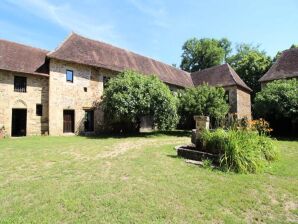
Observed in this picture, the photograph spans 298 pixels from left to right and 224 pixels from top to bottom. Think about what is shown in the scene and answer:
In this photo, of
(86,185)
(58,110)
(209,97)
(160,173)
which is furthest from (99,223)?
(209,97)

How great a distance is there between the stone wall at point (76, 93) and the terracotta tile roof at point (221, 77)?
12410 mm

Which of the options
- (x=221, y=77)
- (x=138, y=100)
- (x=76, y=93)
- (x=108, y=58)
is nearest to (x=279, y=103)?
(x=138, y=100)

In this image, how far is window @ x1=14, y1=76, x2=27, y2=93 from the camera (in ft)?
53.7

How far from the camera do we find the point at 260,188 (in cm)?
502

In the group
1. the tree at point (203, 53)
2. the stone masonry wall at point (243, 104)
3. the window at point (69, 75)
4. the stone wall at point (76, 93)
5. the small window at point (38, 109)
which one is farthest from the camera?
the tree at point (203, 53)

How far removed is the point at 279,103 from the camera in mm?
15625

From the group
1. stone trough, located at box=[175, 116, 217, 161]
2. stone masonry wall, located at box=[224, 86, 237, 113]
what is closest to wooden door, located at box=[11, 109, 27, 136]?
stone trough, located at box=[175, 116, 217, 161]

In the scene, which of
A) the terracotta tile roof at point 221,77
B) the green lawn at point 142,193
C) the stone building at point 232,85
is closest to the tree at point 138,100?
the stone building at point 232,85

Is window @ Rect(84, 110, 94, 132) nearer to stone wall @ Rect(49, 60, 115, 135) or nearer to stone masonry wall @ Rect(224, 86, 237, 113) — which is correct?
stone wall @ Rect(49, 60, 115, 135)

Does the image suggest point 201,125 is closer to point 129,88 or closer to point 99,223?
point 99,223

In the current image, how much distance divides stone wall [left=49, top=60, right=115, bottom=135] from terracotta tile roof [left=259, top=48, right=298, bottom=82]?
624 inches

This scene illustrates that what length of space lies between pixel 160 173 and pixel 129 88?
10627 millimetres

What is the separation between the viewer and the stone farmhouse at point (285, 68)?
2217cm

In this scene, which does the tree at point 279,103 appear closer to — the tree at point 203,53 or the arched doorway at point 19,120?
the arched doorway at point 19,120
